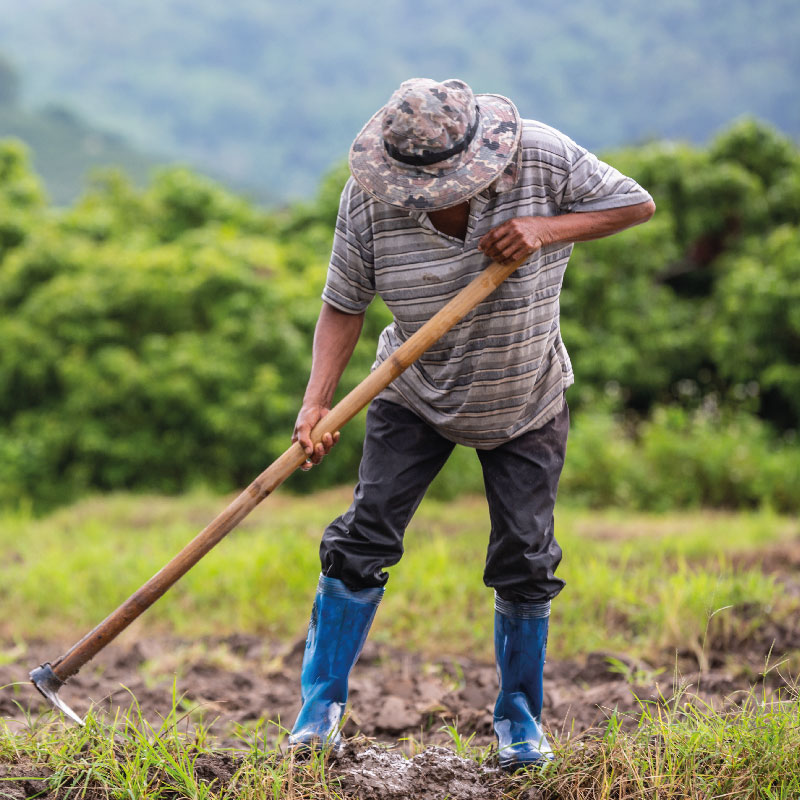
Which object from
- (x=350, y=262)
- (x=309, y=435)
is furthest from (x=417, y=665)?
(x=350, y=262)

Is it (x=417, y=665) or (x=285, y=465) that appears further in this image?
(x=417, y=665)

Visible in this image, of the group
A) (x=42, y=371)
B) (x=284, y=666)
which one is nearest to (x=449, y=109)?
(x=284, y=666)

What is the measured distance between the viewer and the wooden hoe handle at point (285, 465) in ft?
8.29

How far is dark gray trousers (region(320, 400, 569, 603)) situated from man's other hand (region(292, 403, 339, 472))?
17 cm

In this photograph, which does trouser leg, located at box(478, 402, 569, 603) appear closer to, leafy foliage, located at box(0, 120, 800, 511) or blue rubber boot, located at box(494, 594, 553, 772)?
blue rubber boot, located at box(494, 594, 553, 772)

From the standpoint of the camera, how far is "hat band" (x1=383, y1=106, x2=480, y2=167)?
2424 millimetres

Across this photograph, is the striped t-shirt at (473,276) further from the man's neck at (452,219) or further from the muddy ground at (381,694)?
the muddy ground at (381,694)

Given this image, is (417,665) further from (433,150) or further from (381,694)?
(433,150)

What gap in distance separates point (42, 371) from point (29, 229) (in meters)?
2.43

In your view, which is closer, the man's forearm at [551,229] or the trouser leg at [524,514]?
the man's forearm at [551,229]

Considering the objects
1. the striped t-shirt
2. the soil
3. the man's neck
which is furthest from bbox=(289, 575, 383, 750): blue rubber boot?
the man's neck

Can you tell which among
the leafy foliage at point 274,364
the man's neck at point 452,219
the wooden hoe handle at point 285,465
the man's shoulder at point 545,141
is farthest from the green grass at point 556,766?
the leafy foliage at point 274,364

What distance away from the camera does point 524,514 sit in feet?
8.98

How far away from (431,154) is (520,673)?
4.85 feet
